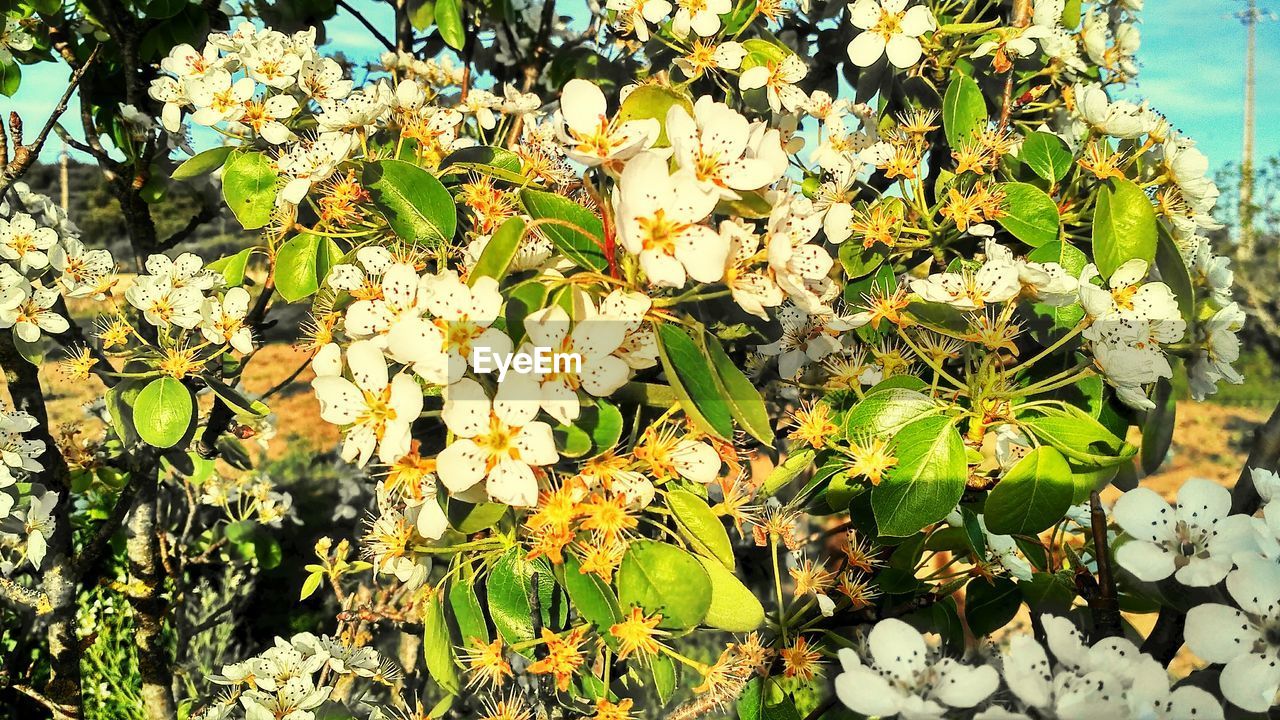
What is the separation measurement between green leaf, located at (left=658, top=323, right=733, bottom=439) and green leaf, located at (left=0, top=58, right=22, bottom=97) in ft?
6.31

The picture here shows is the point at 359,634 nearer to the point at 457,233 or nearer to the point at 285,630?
the point at 457,233

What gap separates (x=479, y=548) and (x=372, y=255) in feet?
1.17

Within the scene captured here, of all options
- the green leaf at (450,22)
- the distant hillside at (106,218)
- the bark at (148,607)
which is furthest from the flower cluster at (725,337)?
the distant hillside at (106,218)

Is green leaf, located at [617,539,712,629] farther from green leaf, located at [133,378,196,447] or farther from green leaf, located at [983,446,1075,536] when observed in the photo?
green leaf, located at [133,378,196,447]

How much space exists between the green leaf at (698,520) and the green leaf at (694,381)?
0.17 metres

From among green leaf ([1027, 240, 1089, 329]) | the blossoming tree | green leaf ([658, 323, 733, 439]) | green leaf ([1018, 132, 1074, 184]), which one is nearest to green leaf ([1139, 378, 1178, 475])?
the blossoming tree

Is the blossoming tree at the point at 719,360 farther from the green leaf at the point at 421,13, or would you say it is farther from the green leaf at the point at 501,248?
the green leaf at the point at 421,13

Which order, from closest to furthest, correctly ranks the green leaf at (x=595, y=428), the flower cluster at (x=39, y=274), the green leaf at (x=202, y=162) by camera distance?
the green leaf at (x=595, y=428) → the green leaf at (x=202, y=162) → the flower cluster at (x=39, y=274)

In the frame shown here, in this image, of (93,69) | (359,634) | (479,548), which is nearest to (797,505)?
(479,548)

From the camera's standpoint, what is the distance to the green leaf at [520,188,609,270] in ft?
2.86

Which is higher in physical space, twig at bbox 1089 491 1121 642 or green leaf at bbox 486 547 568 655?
green leaf at bbox 486 547 568 655

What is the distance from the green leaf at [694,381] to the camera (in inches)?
30.9

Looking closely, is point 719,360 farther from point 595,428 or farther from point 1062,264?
point 1062,264

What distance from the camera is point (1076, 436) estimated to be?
100cm
